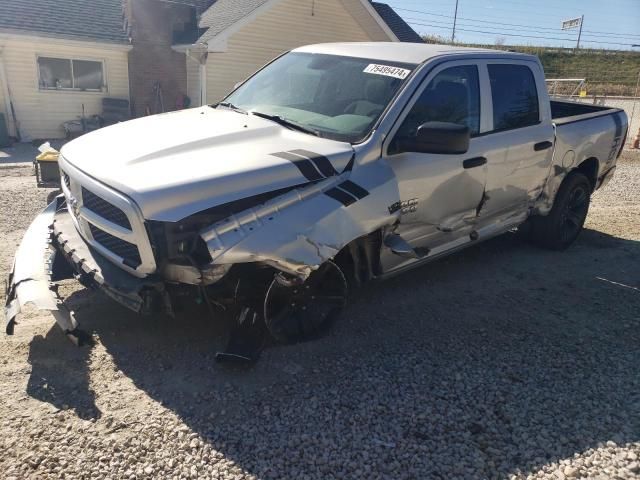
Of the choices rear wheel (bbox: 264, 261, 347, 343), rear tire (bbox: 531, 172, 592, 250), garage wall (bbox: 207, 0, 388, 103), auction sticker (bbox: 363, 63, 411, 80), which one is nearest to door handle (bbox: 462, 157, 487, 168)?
auction sticker (bbox: 363, 63, 411, 80)

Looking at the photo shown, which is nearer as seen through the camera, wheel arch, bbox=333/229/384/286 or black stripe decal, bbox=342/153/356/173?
black stripe decal, bbox=342/153/356/173

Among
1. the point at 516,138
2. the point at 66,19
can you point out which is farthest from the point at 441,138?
the point at 66,19

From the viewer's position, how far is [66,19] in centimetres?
1498

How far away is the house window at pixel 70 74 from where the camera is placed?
576 inches

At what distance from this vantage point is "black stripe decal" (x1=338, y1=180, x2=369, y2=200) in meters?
3.54

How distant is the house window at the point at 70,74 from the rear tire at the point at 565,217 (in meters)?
13.5

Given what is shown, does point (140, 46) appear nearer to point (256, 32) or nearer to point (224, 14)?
point (224, 14)

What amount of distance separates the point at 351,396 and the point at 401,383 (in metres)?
0.37

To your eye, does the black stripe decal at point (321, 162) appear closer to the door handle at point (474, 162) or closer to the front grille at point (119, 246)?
the front grille at point (119, 246)

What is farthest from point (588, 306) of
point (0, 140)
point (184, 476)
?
point (0, 140)

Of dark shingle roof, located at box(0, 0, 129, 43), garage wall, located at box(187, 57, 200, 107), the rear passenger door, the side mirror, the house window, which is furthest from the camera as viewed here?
garage wall, located at box(187, 57, 200, 107)

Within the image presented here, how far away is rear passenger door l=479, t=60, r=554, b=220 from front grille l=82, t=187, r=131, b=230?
3.05 meters

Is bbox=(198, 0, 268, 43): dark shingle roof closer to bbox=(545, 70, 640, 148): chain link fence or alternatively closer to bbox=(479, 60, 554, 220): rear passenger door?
bbox=(479, 60, 554, 220): rear passenger door

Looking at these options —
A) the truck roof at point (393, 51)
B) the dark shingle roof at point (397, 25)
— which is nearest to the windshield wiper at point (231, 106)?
the truck roof at point (393, 51)
